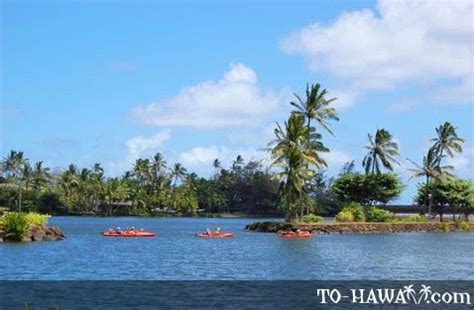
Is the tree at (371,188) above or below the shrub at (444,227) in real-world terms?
above

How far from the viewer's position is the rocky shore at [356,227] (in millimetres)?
79188

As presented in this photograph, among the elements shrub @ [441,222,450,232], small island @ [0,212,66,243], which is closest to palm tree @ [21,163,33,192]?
shrub @ [441,222,450,232]

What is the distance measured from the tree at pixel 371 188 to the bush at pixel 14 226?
4945 centimetres

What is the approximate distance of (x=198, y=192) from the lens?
17750cm

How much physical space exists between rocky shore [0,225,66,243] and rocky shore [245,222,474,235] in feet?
83.2

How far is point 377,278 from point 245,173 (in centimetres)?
14054

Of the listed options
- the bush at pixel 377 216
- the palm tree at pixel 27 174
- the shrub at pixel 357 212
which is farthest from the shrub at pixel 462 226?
the palm tree at pixel 27 174

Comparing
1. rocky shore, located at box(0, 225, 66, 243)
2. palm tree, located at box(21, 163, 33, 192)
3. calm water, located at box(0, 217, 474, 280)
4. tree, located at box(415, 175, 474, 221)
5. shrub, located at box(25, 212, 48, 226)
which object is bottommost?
calm water, located at box(0, 217, 474, 280)

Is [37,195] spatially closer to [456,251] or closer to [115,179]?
[115,179]

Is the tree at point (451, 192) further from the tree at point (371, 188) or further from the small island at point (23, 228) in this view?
the small island at point (23, 228)

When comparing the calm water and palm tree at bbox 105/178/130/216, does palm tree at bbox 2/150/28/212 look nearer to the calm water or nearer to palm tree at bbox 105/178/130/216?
palm tree at bbox 105/178/130/216

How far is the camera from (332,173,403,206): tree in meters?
94.9

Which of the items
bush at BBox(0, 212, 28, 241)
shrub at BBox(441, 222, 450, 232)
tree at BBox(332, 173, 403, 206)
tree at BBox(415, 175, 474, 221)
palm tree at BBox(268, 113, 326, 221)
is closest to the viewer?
bush at BBox(0, 212, 28, 241)

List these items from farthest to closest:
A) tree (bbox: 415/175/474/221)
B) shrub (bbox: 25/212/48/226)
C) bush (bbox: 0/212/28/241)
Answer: tree (bbox: 415/175/474/221), shrub (bbox: 25/212/48/226), bush (bbox: 0/212/28/241)
